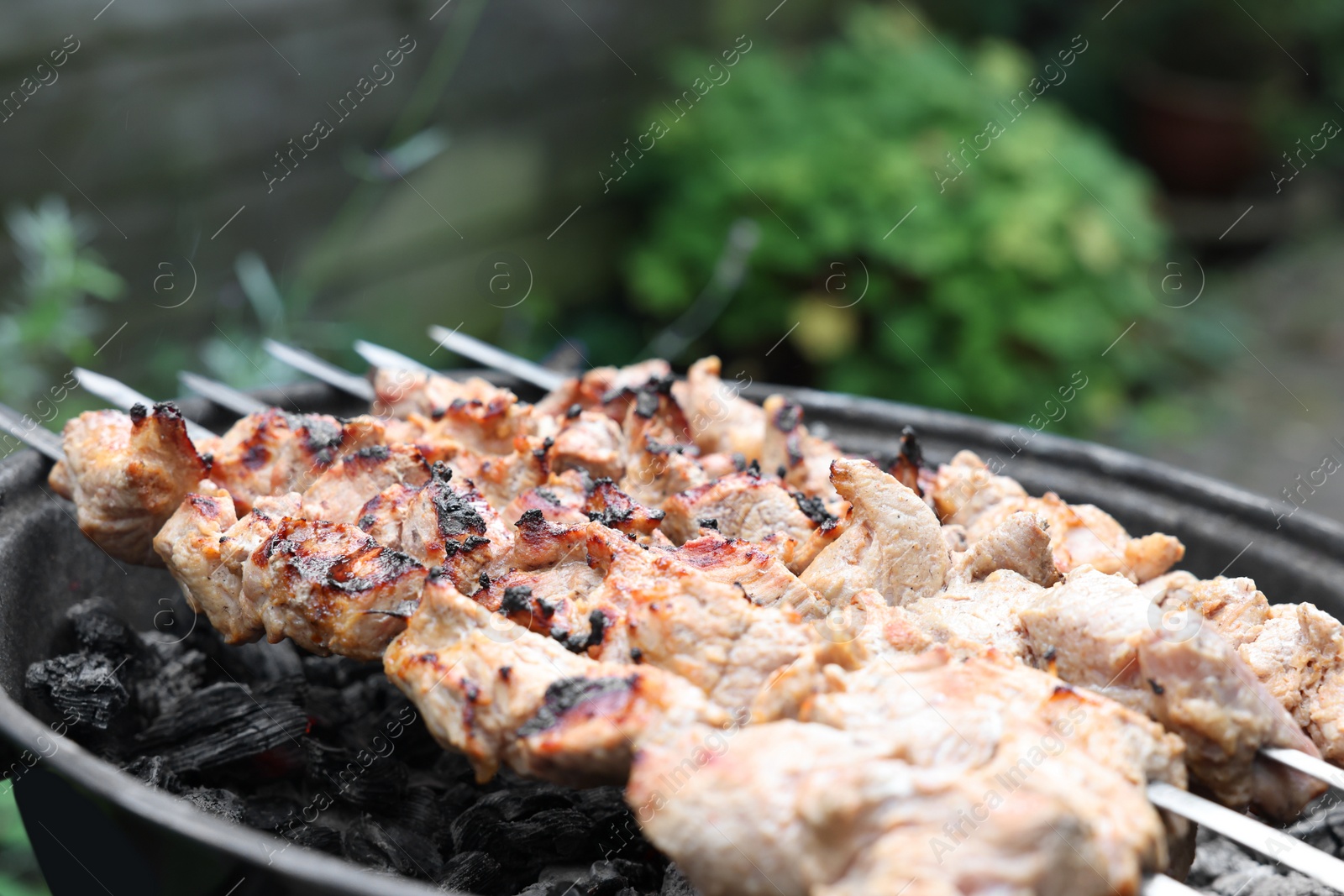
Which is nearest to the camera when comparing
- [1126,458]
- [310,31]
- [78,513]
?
[78,513]

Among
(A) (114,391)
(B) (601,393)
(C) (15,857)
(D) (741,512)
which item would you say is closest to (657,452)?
(D) (741,512)

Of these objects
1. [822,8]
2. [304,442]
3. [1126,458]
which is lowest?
[304,442]

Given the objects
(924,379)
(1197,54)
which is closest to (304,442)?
(924,379)

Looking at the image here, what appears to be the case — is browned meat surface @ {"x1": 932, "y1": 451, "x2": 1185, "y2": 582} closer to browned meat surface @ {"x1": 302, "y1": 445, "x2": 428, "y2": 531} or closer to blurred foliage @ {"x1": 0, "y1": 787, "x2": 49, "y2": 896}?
browned meat surface @ {"x1": 302, "y1": 445, "x2": 428, "y2": 531}

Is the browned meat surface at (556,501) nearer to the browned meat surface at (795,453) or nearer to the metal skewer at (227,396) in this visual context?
the browned meat surface at (795,453)

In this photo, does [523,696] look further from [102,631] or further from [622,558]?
[102,631]

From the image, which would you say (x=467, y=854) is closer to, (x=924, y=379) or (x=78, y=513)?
(x=78, y=513)

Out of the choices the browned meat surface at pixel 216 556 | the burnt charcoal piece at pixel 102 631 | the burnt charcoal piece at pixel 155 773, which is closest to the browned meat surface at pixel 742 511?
the browned meat surface at pixel 216 556
